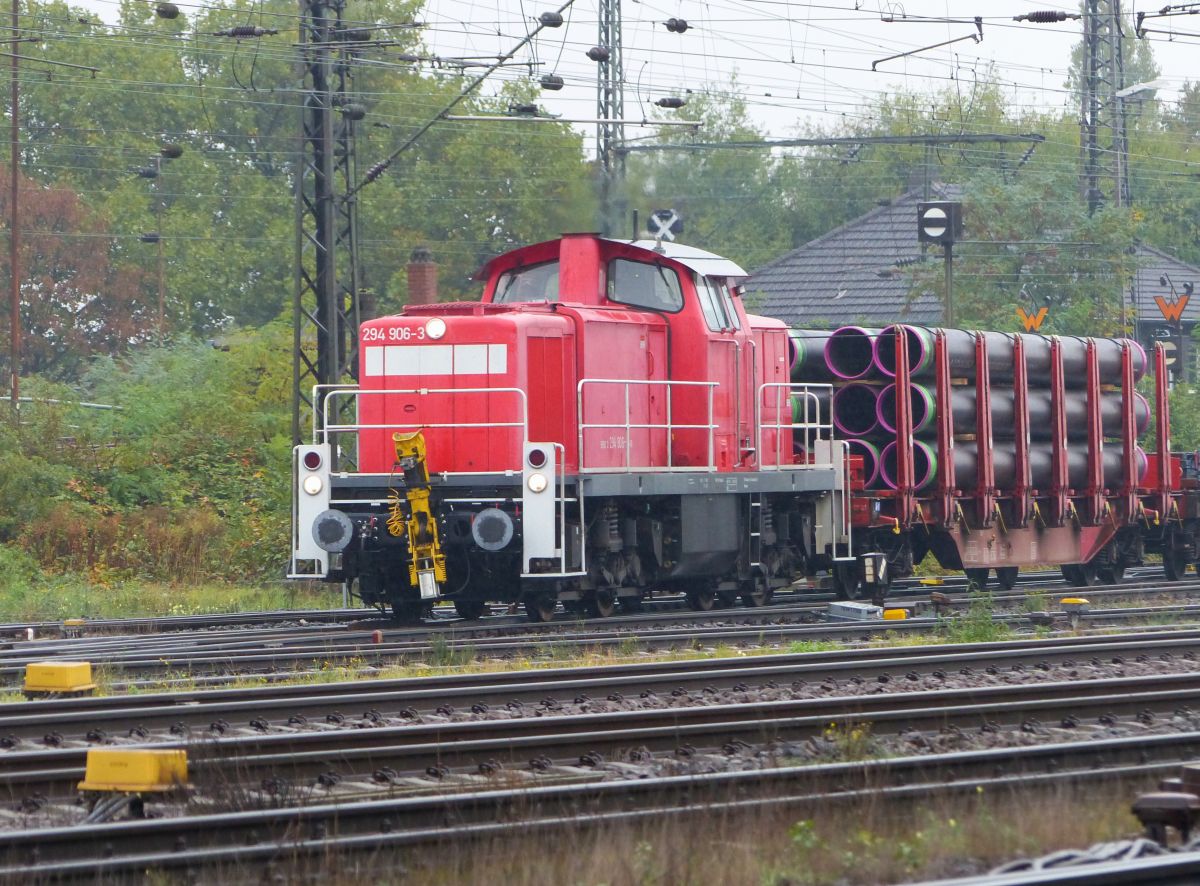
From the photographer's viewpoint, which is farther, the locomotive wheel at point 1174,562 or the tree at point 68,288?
the tree at point 68,288

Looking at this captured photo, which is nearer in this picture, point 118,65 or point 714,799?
point 714,799

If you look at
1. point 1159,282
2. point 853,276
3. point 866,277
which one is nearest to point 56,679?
point 866,277

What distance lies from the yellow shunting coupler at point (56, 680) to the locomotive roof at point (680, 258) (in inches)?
260

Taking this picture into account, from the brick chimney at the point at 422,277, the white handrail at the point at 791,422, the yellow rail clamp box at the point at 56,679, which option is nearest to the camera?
the yellow rail clamp box at the point at 56,679

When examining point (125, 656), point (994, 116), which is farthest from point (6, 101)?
point (125, 656)

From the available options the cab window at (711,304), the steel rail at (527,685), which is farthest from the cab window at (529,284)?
the steel rail at (527,685)

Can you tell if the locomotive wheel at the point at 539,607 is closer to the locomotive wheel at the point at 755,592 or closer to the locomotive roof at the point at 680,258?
the locomotive wheel at the point at 755,592

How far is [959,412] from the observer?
17.9 m

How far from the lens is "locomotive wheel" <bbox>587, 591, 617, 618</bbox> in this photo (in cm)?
1531

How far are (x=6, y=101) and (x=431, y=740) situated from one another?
50.0 m

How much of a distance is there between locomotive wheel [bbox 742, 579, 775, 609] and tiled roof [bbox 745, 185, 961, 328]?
2851 cm

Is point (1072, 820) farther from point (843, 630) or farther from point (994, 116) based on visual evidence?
point (994, 116)

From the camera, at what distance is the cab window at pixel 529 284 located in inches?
610

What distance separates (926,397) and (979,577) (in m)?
3.07
